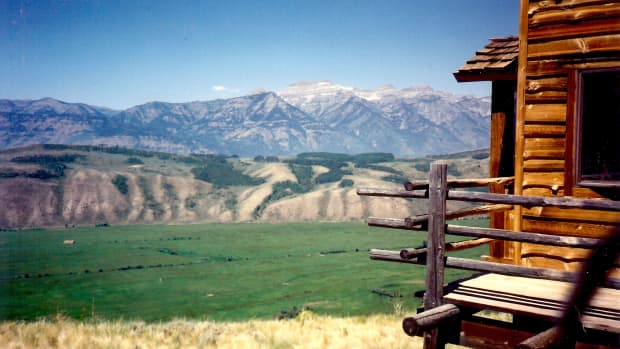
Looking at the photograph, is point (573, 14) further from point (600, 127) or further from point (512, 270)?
point (512, 270)

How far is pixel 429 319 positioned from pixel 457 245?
121cm

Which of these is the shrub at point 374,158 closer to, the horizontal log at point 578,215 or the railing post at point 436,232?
the horizontal log at point 578,215

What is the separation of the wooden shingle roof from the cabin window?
140 centimetres

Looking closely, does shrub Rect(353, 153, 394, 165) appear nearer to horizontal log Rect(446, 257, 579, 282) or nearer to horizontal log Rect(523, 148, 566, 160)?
horizontal log Rect(523, 148, 566, 160)

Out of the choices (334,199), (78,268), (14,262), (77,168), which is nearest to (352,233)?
(334,199)

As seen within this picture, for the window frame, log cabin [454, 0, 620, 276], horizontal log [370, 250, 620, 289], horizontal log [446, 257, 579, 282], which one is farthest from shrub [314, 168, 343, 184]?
horizontal log [446, 257, 579, 282]

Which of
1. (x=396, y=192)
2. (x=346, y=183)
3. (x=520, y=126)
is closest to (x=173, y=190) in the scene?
(x=346, y=183)

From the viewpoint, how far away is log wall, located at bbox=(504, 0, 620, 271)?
6.01 m

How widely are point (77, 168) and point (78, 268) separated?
68501mm

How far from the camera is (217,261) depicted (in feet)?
262

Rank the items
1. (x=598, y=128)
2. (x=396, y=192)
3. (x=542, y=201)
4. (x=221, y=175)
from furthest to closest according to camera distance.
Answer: (x=221, y=175) < (x=598, y=128) < (x=396, y=192) < (x=542, y=201)

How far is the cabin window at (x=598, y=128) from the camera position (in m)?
6.10

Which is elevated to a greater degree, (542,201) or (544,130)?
(544,130)

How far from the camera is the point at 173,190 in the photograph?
131875mm
